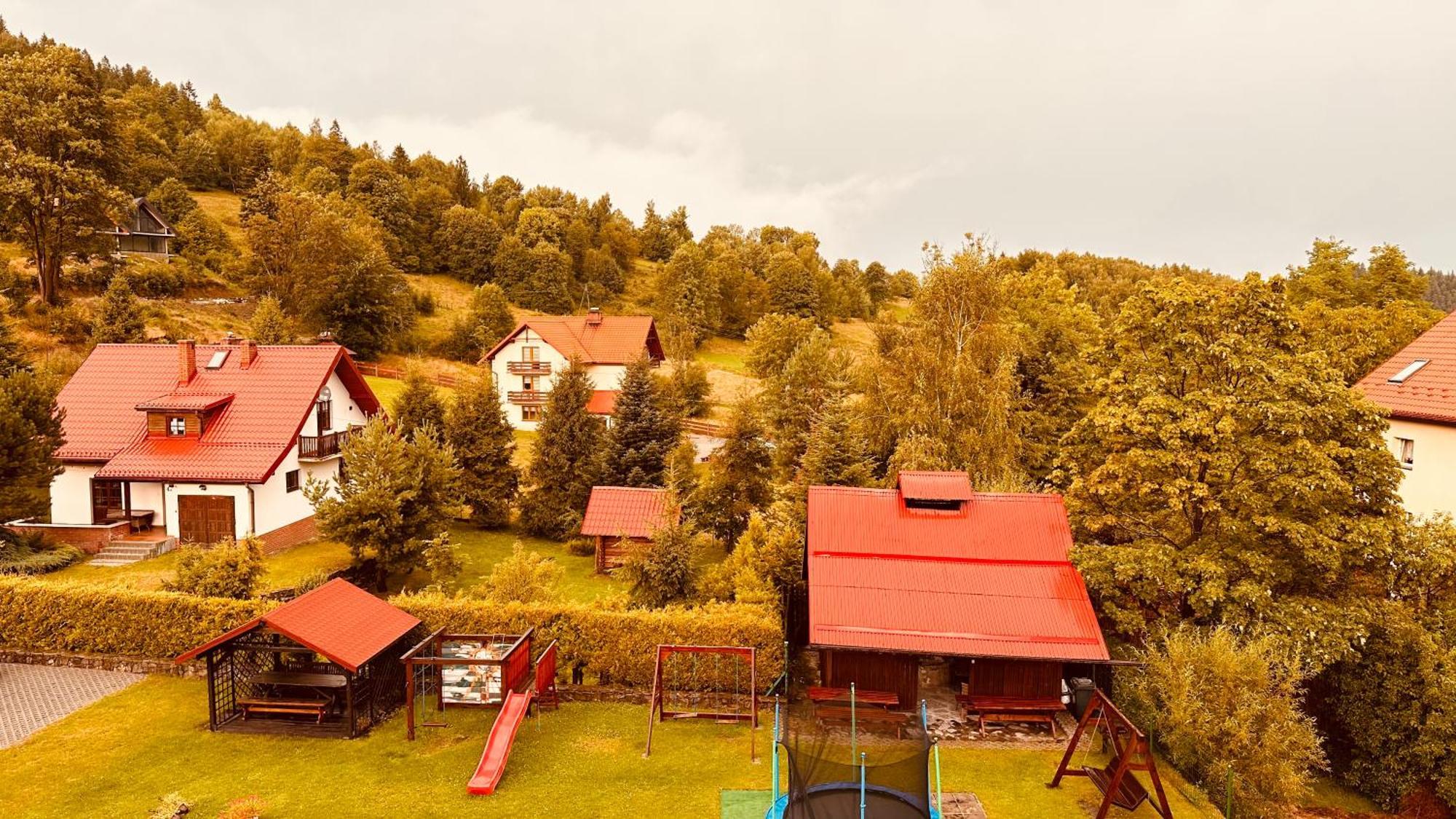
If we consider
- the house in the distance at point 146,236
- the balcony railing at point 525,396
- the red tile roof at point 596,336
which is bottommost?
the balcony railing at point 525,396

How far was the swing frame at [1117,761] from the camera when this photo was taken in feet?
43.3

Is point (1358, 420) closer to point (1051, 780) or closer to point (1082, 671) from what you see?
point (1082, 671)

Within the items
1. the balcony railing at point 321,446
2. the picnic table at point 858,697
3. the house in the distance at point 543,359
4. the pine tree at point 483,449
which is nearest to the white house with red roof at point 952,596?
the picnic table at point 858,697

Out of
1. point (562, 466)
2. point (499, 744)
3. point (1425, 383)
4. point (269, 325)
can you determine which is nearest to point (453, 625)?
point (499, 744)

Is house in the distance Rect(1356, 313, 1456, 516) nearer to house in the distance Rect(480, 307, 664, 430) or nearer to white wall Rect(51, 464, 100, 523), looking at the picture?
house in the distance Rect(480, 307, 664, 430)

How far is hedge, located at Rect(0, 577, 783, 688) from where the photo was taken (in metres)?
19.2

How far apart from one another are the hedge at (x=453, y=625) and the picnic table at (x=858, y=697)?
1.10 m

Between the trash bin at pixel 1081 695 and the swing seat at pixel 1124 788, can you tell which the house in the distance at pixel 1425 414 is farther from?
the swing seat at pixel 1124 788

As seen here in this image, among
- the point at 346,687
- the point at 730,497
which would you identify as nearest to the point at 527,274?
the point at 730,497

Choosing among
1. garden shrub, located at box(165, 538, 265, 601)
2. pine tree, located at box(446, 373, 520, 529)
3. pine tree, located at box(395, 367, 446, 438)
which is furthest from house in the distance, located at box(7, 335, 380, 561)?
garden shrub, located at box(165, 538, 265, 601)

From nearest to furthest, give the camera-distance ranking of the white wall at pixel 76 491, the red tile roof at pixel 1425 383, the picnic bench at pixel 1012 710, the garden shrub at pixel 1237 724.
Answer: the garden shrub at pixel 1237 724 → the picnic bench at pixel 1012 710 → the red tile roof at pixel 1425 383 → the white wall at pixel 76 491

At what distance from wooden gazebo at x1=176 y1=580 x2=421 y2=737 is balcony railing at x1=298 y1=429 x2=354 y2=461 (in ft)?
41.2

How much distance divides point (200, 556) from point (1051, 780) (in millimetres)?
21192

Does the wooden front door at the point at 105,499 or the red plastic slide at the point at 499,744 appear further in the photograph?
the wooden front door at the point at 105,499
